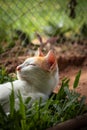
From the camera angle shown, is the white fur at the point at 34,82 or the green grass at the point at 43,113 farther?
the white fur at the point at 34,82

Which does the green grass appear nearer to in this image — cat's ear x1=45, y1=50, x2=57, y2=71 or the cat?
the cat

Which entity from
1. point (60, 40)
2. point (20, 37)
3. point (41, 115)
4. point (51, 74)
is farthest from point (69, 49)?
point (41, 115)

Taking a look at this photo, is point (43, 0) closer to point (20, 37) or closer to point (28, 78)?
point (20, 37)

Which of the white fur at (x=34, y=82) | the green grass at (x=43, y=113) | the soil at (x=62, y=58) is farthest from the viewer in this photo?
the soil at (x=62, y=58)

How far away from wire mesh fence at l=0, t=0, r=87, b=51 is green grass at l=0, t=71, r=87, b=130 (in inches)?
72.7

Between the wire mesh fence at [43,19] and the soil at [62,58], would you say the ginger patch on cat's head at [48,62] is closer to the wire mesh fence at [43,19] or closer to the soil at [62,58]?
the soil at [62,58]

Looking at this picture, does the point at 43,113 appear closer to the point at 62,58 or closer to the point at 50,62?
the point at 50,62

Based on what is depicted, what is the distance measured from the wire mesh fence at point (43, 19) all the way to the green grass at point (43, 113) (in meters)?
1.85

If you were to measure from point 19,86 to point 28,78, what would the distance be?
124mm

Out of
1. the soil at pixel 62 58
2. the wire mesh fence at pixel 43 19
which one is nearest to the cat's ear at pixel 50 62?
the soil at pixel 62 58

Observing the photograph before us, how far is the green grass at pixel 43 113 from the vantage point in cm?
285

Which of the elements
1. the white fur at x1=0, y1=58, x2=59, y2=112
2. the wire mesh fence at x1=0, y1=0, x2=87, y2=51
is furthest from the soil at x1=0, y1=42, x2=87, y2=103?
the white fur at x1=0, y1=58, x2=59, y2=112

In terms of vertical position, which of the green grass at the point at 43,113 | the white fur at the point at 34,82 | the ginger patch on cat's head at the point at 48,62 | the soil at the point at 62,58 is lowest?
the soil at the point at 62,58

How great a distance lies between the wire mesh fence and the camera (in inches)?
194
